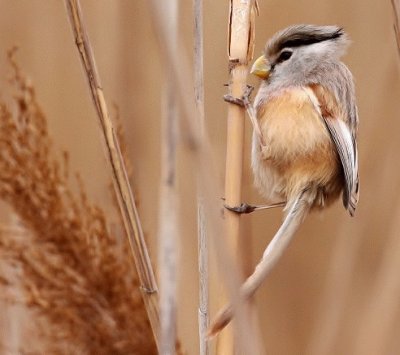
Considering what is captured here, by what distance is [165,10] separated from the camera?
985 millimetres

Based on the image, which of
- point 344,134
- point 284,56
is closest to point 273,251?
point 344,134

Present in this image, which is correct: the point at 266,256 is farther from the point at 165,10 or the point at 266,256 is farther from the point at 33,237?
the point at 165,10

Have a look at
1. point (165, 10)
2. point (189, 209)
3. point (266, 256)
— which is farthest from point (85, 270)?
point (189, 209)

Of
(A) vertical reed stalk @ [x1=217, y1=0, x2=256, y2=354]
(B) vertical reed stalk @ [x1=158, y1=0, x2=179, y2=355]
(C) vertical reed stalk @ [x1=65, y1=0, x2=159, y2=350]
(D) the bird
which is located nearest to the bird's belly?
(D) the bird

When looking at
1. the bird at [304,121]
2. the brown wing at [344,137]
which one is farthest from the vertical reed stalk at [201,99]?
the brown wing at [344,137]

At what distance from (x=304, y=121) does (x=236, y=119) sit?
0.38m

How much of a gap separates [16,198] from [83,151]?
2.81 feet

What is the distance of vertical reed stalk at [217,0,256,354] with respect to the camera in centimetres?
139

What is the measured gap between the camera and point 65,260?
1534 millimetres

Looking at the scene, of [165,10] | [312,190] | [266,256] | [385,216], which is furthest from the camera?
[385,216]

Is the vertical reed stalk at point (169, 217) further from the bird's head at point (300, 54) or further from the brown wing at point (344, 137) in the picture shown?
the bird's head at point (300, 54)

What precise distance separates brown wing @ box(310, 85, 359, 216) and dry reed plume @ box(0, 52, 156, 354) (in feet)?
1.58

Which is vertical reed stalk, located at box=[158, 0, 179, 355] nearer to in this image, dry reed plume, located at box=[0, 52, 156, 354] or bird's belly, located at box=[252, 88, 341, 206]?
dry reed plume, located at box=[0, 52, 156, 354]

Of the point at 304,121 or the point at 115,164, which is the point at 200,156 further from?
the point at 304,121
